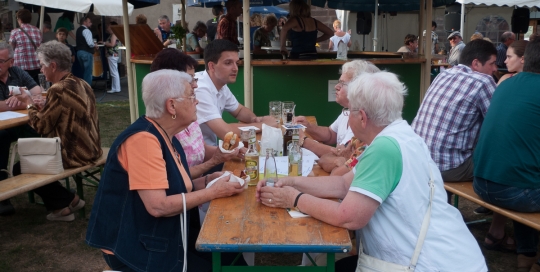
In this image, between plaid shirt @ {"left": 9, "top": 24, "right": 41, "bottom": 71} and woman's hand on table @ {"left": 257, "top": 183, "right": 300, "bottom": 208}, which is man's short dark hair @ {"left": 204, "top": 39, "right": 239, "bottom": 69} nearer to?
woman's hand on table @ {"left": 257, "top": 183, "right": 300, "bottom": 208}

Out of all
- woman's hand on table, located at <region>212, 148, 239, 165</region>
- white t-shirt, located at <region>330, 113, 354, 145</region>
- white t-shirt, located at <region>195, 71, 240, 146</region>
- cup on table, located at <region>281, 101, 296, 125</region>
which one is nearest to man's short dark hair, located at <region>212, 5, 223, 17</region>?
white t-shirt, located at <region>195, 71, 240, 146</region>

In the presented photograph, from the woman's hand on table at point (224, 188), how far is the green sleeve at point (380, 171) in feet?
2.28

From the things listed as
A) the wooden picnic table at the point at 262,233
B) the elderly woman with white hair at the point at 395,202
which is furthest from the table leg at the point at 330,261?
the elderly woman with white hair at the point at 395,202

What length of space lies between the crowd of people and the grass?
5.1 inches

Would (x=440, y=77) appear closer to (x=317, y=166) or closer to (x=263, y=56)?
(x=317, y=166)

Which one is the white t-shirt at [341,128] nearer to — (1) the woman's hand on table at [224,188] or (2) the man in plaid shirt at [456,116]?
(2) the man in plaid shirt at [456,116]

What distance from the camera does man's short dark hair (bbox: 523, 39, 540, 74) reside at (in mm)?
3168

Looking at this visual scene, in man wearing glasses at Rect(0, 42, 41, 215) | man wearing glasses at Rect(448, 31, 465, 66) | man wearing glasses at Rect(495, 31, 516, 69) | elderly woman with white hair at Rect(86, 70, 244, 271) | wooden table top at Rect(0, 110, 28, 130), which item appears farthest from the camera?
man wearing glasses at Rect(448, 31, 465, 66)

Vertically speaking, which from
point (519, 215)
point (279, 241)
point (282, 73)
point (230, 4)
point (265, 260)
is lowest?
point (265, 260)

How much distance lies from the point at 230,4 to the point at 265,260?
5025 millimetres

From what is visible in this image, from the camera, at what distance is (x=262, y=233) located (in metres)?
2.07

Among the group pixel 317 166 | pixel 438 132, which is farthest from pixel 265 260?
pixel 438 132

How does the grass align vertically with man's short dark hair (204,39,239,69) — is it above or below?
below

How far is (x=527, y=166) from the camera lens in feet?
9.99
